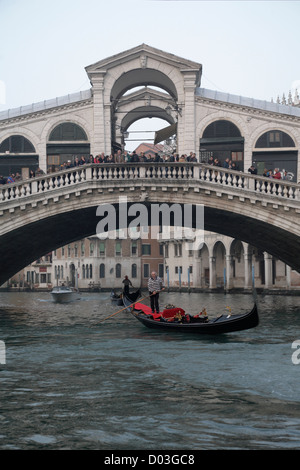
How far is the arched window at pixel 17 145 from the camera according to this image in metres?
24.9

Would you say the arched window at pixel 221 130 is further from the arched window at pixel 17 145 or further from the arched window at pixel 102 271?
the arched window at pixel 102 271

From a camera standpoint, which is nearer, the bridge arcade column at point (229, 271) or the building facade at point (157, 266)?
the building facade at point (157, 266)

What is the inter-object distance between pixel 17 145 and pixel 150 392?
53.9 ft

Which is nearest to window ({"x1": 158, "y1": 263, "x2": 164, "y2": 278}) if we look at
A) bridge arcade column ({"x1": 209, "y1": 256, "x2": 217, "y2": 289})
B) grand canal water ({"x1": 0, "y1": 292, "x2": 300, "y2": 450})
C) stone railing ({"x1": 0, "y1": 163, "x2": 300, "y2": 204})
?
bridge arcade column ({"x1": 209, "y1": 256, "x2": 217, "y2": 289})

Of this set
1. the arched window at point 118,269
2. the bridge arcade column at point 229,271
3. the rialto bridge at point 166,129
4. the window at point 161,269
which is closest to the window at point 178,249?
the window at point 161,269

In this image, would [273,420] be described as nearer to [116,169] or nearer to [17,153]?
[116,169]

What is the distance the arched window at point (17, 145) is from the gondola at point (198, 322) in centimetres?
904

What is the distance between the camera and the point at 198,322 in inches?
661

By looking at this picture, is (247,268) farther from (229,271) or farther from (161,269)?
(161,269)

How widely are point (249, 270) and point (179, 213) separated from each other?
853 inches

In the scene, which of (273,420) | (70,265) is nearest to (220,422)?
(273,420)

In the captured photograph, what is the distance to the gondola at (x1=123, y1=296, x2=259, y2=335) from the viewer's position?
15.9 meters

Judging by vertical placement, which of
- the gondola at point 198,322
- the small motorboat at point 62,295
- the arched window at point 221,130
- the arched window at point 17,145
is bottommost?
the small motorboat at point 62,295

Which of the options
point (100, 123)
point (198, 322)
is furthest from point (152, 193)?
point (198, 322)
